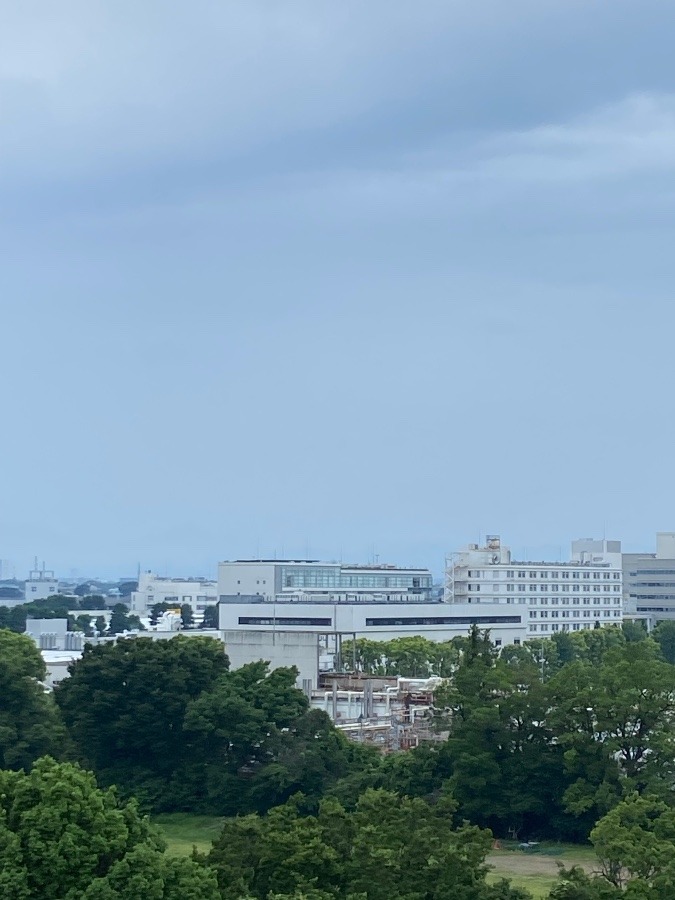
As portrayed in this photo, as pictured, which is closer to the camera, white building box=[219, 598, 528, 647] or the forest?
the forest

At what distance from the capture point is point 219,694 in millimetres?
39938

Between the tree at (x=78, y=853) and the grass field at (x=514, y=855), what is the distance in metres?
7.46

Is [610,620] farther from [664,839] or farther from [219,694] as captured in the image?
[664,839]

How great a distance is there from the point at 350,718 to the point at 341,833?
2492 cm

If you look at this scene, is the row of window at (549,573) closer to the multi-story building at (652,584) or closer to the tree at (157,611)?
the multi-story building at (652,584)

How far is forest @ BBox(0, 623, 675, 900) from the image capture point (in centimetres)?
2120

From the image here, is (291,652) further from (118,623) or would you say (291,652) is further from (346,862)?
(118,623)

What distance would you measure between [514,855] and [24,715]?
538 inches

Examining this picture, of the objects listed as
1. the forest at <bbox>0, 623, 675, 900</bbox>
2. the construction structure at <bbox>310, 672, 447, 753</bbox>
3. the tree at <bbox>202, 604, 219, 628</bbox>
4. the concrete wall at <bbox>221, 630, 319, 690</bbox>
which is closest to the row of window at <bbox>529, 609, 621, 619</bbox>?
the tree at <bbox>202, 604, 219, 628</bbox>

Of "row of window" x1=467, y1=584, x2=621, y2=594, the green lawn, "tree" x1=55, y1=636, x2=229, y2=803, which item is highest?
"row of window" x1=467, y1=584, x2=621, y2=594

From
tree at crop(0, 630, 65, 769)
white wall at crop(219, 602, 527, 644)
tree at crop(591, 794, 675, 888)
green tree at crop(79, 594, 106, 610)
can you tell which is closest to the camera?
tree at crop(591, 794, 675, 888)

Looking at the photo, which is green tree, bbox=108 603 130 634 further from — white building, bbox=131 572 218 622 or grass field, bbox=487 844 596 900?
grass field, bbox=487 844 596 900

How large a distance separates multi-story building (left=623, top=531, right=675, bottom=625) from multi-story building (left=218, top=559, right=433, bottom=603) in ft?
53.4

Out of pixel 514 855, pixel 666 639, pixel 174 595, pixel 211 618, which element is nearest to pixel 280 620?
pixel 666 639
